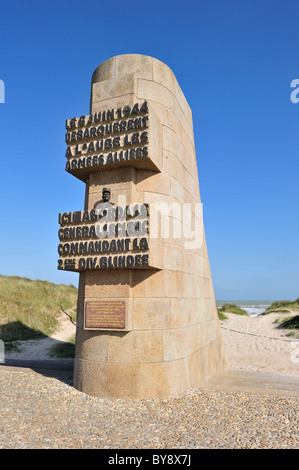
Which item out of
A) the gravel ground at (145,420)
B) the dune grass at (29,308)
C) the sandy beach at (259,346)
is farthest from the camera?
the dune grass at (29,308)

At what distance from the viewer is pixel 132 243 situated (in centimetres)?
823

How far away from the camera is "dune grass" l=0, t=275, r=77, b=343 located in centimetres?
2259

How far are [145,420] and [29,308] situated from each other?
69.8 feet

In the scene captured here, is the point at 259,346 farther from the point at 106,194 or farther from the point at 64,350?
the point at 106,194

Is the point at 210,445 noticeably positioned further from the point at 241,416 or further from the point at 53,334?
the point at 53,334

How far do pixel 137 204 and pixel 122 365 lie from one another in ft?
13.5

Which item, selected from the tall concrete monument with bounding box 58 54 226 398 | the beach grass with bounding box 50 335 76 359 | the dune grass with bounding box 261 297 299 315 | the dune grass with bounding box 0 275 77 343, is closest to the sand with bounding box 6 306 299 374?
the beach grass with bounding box 50 335 76 359

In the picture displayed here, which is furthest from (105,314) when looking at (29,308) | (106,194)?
(29,308)

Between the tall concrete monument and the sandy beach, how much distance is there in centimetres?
746

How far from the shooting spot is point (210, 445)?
5.22 meters

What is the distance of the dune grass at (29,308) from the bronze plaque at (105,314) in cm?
1492

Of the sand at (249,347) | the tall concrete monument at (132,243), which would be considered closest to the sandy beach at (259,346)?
the sand at (249,347)

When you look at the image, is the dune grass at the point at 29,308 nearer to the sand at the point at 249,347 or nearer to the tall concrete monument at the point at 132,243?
the sand at the point at 249,347

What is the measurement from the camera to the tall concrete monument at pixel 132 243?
27.2 feet
